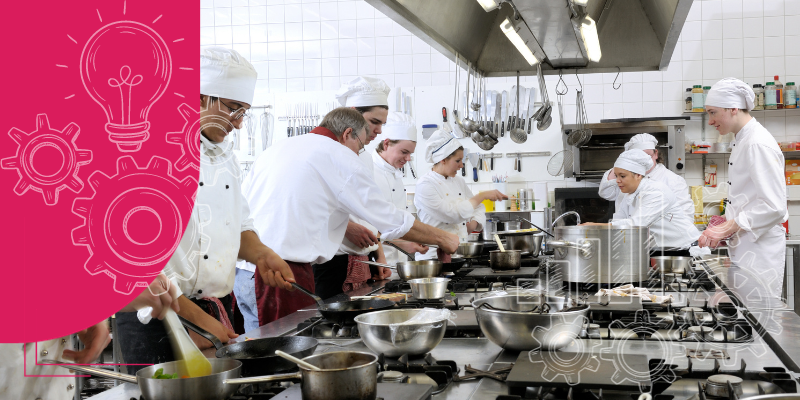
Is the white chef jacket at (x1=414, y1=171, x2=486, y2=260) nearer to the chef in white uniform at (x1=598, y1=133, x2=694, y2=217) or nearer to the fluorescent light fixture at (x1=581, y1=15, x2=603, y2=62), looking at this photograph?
the chef in white uniform at (x1=598, y1=133, x2=694, y2=217)

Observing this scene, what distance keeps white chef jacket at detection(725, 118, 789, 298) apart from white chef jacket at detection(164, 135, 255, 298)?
8.24 ft

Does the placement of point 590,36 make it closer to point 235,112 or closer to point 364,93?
point 364,93

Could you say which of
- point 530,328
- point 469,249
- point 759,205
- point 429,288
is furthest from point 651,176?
point 530,328

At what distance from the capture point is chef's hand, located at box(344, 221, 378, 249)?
8.80 feet

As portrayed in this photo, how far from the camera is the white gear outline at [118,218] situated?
164 centimetres

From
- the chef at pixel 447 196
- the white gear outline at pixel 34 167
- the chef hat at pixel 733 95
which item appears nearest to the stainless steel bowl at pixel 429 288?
the white gear outline at pixel 34 167

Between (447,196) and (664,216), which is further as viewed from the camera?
(447,196)

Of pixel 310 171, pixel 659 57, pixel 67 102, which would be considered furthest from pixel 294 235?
pixel 659 57

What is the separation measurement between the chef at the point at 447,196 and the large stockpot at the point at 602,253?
1978 millimetres

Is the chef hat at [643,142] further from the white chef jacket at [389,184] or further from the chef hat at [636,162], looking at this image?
the white chef jacket at [389,184]

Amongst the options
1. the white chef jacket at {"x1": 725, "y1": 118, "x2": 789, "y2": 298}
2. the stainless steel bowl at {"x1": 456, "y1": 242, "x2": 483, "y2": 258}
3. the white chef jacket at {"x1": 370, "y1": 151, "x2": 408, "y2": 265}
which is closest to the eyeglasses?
the stainless steel bowl at {"x1": 456, "y1": 242, "x2": 483, "y2": 258}

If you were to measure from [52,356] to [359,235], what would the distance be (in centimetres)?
→ 150

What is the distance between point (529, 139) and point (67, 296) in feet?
16.7

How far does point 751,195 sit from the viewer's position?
316 centimetres
